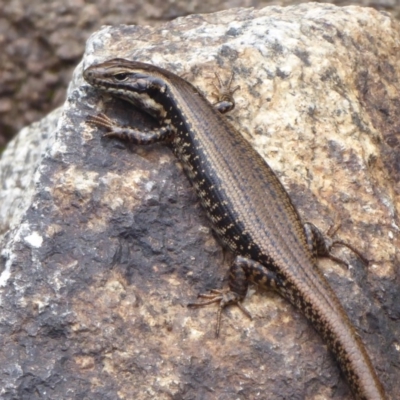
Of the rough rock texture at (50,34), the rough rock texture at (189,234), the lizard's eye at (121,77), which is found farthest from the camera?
the rough rock texture at (50,34)

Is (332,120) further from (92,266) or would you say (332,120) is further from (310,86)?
(92,266)

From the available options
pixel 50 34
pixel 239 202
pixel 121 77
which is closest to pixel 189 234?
pixel 239 202

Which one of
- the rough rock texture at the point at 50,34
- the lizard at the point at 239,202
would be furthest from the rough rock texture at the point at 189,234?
the rough rock texture at the point at 50,34

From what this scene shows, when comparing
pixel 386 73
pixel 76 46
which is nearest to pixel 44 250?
pixel 386 73

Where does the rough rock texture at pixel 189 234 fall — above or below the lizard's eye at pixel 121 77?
below

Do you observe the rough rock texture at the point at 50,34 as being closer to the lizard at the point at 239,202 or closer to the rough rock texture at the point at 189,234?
the rough rock texture at the point at 189,234

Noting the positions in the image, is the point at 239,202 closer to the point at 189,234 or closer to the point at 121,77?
the point at 189,234

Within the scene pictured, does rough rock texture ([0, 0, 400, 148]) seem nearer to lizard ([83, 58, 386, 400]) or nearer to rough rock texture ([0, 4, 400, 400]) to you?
rough rock texture ([0, 4, 400, 400])
